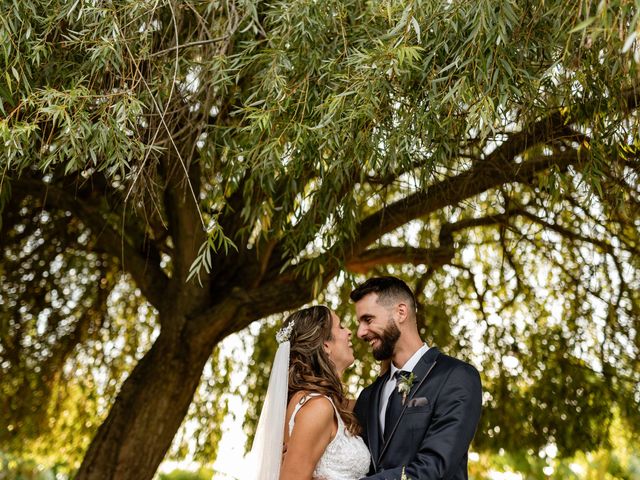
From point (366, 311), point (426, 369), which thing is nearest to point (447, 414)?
point (426, 369)

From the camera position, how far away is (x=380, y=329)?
12.1 ft

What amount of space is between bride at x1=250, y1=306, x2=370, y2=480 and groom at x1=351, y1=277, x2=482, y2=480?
0.12 m

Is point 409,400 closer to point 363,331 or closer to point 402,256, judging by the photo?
point 363,331

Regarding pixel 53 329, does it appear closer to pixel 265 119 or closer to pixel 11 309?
pixel 11 309

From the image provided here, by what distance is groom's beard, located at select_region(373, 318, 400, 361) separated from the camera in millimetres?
3676

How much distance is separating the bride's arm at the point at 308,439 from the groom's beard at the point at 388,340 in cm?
34

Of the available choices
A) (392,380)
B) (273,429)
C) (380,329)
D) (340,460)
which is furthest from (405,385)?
(273,429)

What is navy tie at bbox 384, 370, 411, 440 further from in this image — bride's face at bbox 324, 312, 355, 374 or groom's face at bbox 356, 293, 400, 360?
bride's face at bbox 324, 312, 355, 374

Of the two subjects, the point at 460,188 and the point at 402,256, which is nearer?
the point at 460,188

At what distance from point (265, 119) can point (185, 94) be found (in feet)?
2.94

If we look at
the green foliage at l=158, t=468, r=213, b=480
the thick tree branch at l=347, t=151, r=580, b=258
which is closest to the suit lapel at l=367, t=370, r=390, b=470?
the thick tree branch at l=347, t=151, r=580, b=258

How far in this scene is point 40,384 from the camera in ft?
24.8

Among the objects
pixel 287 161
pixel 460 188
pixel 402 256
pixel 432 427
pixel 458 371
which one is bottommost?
pixel 432 427

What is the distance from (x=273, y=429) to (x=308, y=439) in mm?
179
